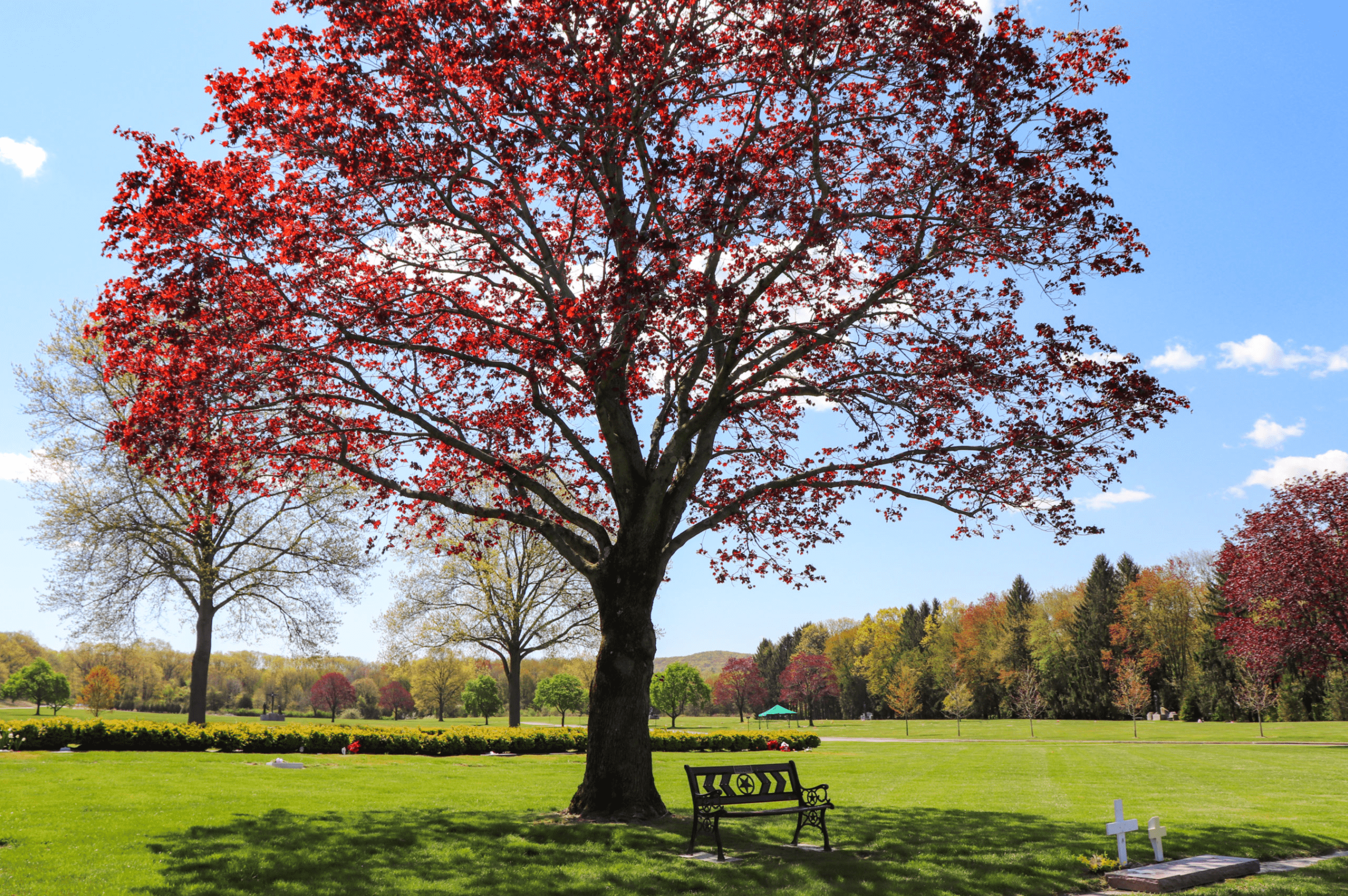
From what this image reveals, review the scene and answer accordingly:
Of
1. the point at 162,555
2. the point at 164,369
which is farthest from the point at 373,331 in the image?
the point at 162,555

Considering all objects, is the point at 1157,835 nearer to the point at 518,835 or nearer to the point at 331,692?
the point at 518,835

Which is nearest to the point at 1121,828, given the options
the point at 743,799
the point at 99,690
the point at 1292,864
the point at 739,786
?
the point at 1292,864

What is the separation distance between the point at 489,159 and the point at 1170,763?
26485mm

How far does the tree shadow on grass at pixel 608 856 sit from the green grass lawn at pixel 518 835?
0.03m

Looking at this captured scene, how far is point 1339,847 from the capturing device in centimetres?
962

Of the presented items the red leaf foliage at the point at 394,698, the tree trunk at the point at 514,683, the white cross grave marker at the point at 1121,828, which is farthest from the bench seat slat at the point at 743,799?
the red leaf foliage at the point at 394,698

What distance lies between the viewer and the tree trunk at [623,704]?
10398 mm

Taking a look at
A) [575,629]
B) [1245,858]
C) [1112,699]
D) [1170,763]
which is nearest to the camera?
[1245,858]

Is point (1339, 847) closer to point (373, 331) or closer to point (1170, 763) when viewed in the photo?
point (373, 331)

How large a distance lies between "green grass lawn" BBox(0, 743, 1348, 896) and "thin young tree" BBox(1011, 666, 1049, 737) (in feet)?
140

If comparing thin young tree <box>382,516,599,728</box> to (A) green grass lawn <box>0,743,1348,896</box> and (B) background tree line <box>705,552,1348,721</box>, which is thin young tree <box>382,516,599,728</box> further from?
(B) background tree line <box>705,552,1348,721</box>

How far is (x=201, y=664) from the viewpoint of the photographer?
89.3 ft

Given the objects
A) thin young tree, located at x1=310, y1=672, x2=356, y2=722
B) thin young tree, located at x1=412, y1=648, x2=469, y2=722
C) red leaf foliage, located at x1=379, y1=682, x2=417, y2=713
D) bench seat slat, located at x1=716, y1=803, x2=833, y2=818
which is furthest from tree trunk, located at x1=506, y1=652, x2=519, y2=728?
red leaf foliage, located at x1=379, y1=682, x2=417, y2=713

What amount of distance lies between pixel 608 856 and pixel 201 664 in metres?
24.7
